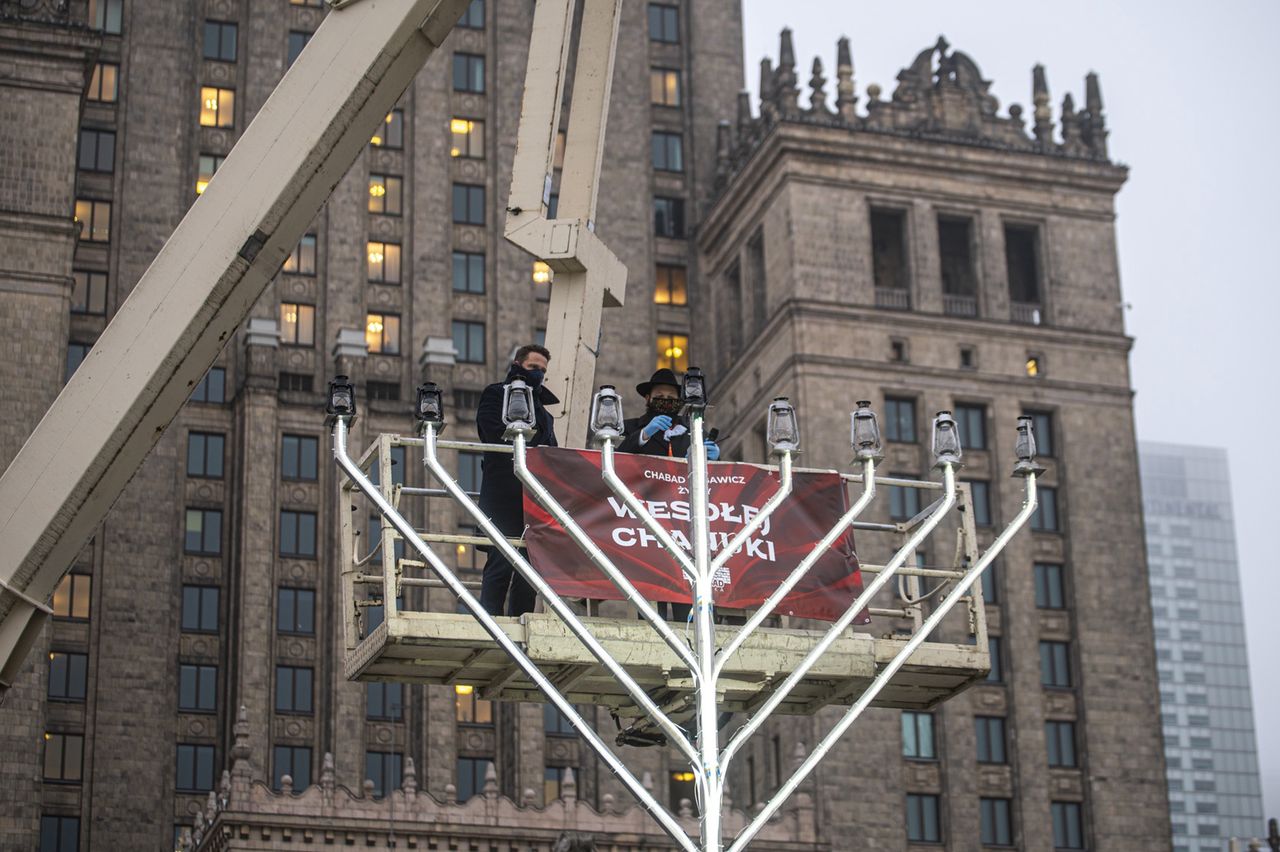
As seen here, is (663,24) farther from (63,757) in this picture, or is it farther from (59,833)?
(59,833)

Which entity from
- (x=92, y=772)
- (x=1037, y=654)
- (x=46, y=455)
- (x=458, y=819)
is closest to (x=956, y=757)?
(x=1037, y=654)

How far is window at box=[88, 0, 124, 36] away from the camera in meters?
68.9

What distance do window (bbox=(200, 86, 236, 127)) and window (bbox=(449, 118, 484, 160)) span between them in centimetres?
654

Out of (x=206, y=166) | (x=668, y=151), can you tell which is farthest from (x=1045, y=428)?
(x=206, y=166)

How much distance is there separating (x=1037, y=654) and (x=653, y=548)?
4551 cm

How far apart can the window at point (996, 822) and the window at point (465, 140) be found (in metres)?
24.5

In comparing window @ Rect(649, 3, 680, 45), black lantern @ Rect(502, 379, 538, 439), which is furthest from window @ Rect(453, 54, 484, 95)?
black lantern @ Rect(502, 379, 538, 439)

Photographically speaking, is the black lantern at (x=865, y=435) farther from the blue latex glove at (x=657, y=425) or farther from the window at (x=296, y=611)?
the window at (x=296, y=611)

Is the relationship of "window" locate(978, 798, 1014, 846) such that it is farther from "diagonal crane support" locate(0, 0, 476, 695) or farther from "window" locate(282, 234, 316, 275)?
"diagonal crane support" locate(0, 0, 476, 695)

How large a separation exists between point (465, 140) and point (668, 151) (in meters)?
6.77

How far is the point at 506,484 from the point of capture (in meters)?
19.6

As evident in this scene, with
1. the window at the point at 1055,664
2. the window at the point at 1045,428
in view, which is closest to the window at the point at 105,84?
the window at the point at 1045,428

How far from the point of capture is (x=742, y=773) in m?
64.0

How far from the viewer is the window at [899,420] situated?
63.5 meters
